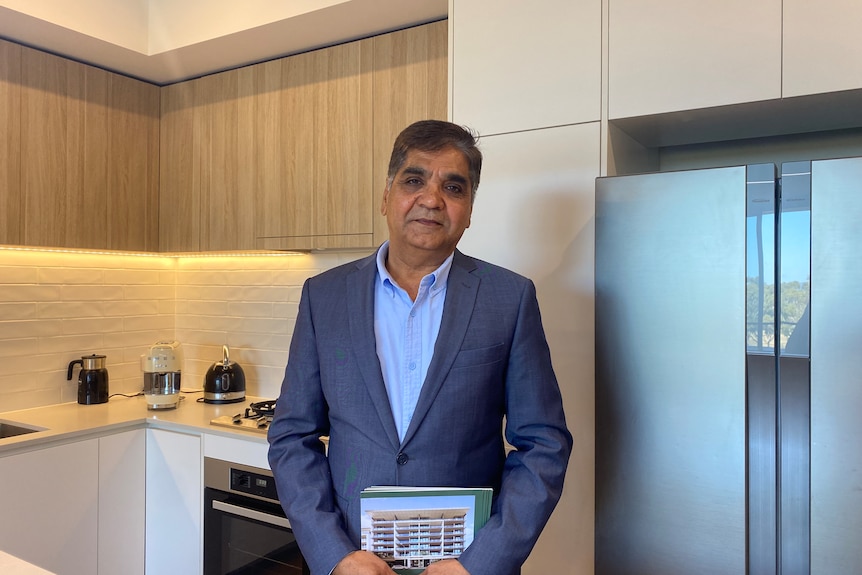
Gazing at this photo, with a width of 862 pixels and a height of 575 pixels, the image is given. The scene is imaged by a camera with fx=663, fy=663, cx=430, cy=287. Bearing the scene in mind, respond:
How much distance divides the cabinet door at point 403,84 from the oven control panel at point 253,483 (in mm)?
912

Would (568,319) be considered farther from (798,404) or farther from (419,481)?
(419,481)

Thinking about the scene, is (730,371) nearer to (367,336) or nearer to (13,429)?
(367,336)

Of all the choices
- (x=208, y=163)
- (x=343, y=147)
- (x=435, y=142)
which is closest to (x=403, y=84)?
(x=343, y=147)

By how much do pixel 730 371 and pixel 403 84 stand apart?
1.48 metres

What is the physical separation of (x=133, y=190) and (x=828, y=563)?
2809 millimetres

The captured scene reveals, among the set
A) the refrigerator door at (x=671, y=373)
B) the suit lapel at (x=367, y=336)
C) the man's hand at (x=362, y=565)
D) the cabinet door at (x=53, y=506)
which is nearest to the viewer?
the man's hand at (x=362, y=565)

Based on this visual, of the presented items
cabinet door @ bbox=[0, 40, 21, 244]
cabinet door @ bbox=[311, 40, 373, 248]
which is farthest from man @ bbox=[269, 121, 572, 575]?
cabinet door @ bbox=[0, 40, 21, 244]

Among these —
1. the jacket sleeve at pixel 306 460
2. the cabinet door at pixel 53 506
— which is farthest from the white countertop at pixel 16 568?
the cabinet door at pixel 53 506

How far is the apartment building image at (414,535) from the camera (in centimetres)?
118

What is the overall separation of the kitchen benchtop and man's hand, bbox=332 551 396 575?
1.17m

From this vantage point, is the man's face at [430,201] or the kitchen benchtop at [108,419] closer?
the man's face at [430,201]

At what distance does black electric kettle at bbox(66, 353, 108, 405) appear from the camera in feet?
9.45

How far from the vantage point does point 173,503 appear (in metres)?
2.52

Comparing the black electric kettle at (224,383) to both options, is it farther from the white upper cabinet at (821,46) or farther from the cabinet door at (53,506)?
the white upper cabinet at (821,46)
